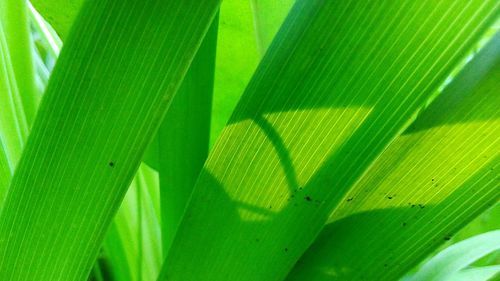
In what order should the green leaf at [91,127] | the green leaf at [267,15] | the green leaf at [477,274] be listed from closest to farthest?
the green leaf at [91,127] → the green leaf at [477,274] → the green leaf at [267,15]

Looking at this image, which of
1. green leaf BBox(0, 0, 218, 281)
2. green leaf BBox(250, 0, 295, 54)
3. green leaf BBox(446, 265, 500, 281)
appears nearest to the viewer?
green leaf BBox(0, 0, 218, 281)

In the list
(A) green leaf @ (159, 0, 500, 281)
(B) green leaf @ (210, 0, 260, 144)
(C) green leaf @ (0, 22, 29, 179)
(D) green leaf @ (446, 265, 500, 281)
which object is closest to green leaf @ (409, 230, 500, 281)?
(D) green leaf @ (446, 265, 500, 281)

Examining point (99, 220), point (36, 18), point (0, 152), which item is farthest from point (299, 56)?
point (36, 18)

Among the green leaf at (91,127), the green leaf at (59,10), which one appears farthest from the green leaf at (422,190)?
the green leaf at (59,10)

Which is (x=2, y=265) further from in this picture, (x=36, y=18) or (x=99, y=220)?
(x=36, y=18)

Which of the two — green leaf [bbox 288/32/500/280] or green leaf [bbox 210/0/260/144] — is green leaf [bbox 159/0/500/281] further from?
green leaf [bbox 210/0/260/144]

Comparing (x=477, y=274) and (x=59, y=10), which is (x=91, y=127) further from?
(x=477, y=274)

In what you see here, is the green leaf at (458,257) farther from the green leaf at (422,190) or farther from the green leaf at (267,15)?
the green leaf at (267,15)
